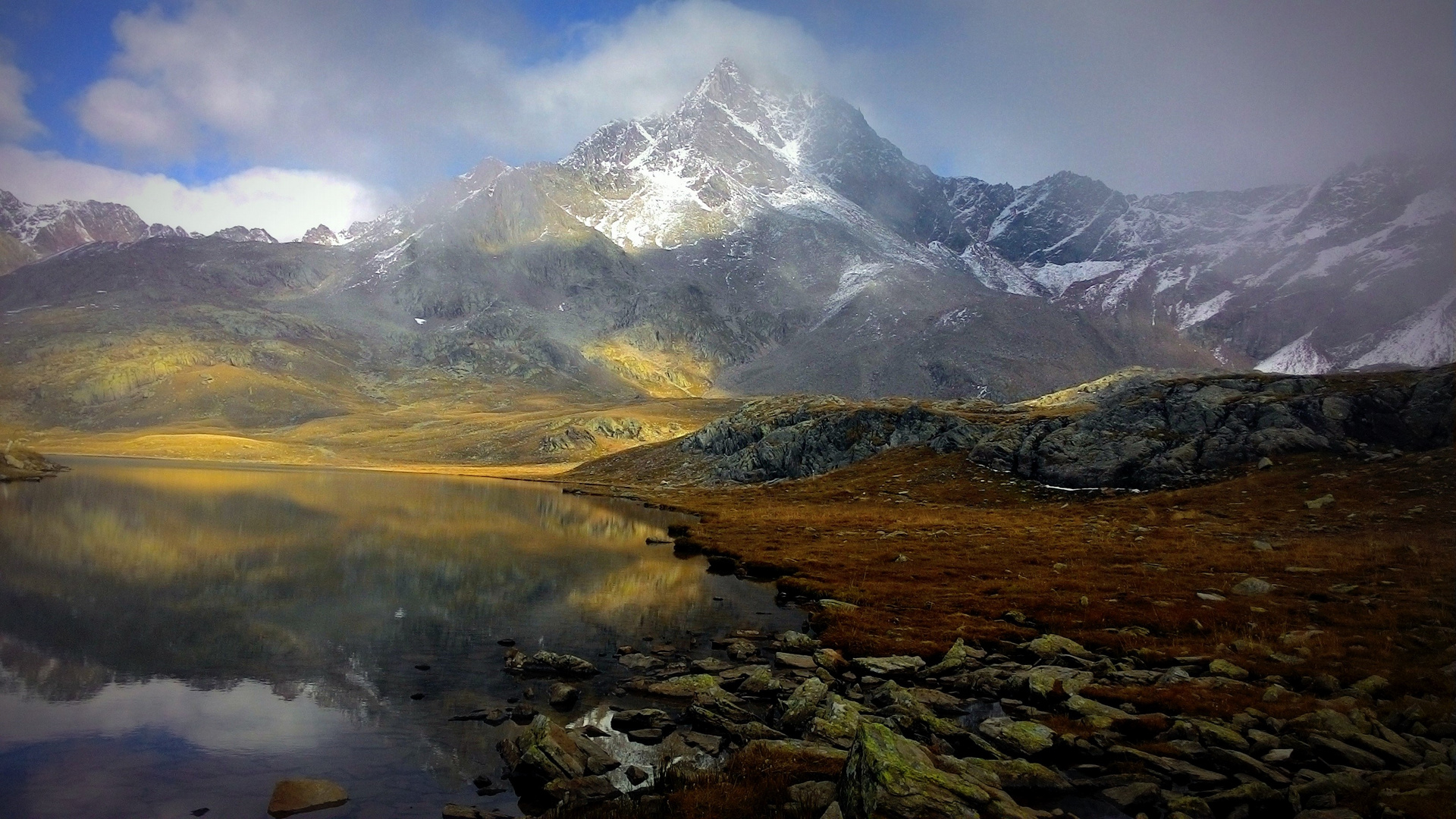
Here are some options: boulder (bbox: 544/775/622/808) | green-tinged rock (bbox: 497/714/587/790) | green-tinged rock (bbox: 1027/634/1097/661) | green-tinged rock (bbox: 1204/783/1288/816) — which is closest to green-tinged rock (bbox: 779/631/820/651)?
green-tinged rock (bbox: 1027/634/1097/661)

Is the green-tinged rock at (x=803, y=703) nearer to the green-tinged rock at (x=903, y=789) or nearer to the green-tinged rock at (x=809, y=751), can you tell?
the green-tinged rock at (x=809, y=751)

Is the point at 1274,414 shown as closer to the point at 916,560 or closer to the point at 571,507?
the point at 916,560

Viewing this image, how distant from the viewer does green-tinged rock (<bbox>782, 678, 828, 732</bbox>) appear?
2059 centimetres

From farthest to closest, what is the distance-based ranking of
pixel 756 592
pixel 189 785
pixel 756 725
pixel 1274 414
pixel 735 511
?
pixel 735 511
pixel 1274 414
pixel 756 592
pixel 756 725
pixel 189 785

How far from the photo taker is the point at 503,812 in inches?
613

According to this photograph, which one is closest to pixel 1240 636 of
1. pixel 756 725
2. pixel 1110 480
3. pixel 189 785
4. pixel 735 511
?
pixel 756 725

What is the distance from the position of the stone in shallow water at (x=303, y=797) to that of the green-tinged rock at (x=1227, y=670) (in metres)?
26.1

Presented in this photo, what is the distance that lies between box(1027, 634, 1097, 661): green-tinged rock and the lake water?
510 inches

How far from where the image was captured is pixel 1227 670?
2259cm

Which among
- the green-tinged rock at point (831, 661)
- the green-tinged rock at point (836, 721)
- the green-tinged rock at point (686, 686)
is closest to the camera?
the green-tinged rock at point (836, 721)

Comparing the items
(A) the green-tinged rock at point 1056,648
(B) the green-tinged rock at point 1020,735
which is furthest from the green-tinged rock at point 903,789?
(A) the green-tinged rock at point 1056,648

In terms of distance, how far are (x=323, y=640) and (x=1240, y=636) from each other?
37.1 metres

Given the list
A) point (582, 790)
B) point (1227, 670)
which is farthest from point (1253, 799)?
point (582, 790)

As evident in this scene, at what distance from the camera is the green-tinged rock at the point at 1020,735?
18.2 metres
